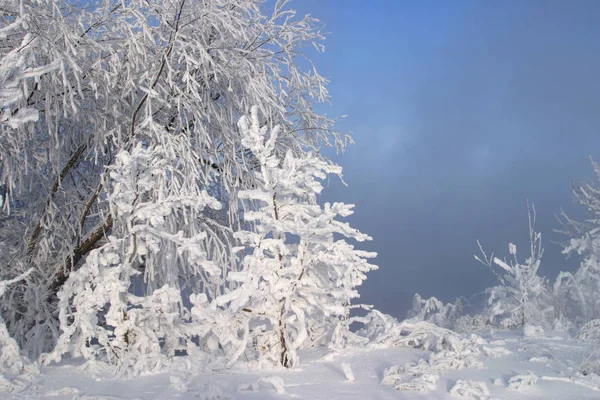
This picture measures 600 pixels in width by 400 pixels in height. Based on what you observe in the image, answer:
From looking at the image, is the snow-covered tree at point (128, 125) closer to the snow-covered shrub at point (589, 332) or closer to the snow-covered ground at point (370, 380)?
the snow-covered ground at point (370, 380)

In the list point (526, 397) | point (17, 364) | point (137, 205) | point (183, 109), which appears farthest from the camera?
point (183, 109)

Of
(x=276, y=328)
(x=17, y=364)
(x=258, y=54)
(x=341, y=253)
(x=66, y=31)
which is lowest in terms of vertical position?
(x=17, y=364)

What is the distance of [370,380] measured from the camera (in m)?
3.33

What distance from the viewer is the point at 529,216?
737 centimetres

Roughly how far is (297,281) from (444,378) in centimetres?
120

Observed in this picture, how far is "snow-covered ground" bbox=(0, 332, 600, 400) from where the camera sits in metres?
3.02

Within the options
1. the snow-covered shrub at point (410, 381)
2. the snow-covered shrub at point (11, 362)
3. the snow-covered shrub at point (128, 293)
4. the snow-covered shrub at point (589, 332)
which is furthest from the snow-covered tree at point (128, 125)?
the snow-covered shrub at point (589, 332)

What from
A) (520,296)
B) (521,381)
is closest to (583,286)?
(520,296)

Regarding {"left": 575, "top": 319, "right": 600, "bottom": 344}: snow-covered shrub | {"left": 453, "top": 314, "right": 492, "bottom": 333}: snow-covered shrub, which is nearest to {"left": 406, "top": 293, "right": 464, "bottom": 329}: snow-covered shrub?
{"left": 453, "top": 314, "right": 492, "bottom": 333}: snow-covered shrub

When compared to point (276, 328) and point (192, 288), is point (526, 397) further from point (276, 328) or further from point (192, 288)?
point (192, 288)

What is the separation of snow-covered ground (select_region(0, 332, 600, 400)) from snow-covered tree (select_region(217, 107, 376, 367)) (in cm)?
41

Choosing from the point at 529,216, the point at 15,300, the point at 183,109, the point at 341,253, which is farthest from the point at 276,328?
the point at 529,216

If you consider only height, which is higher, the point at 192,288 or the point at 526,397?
the point at 192,288

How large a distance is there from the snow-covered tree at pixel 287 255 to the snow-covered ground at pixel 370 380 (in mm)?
405
